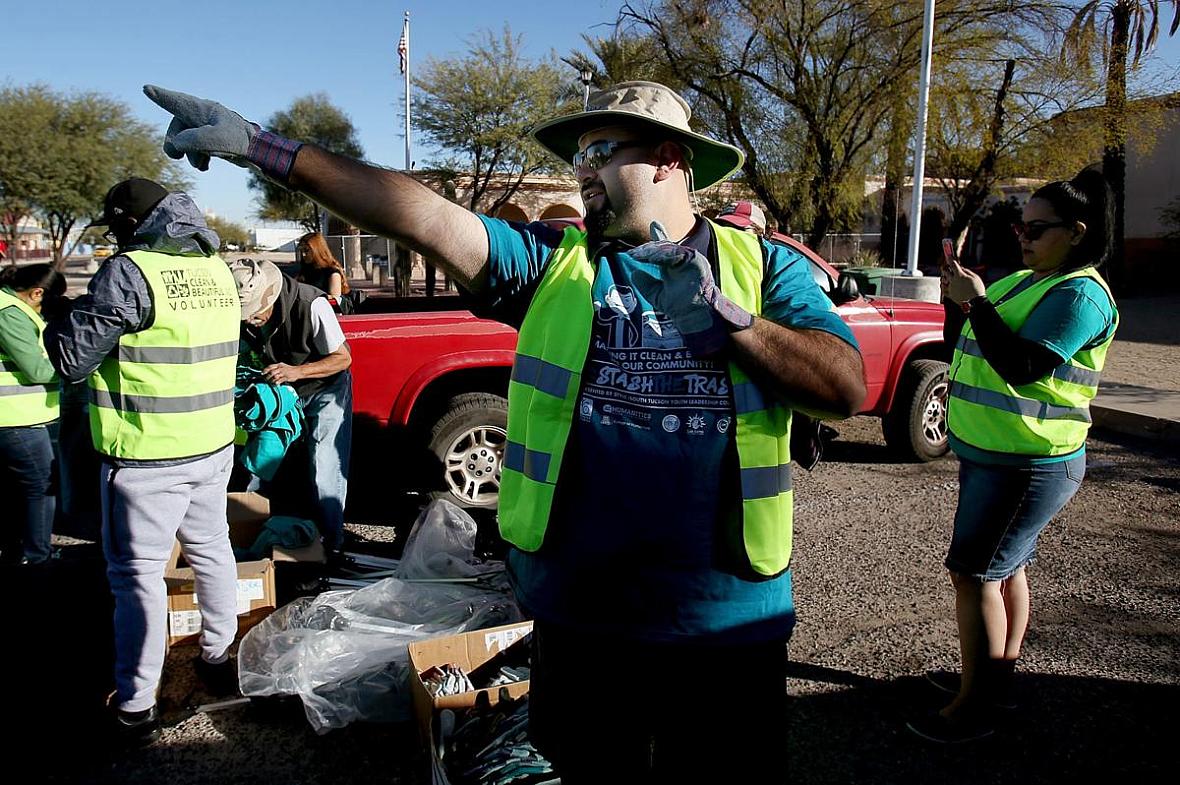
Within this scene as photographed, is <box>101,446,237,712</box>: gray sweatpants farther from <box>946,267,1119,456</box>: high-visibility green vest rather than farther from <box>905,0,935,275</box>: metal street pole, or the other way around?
<box>905,0,935,275</box>: metal street pole

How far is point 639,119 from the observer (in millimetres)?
1703

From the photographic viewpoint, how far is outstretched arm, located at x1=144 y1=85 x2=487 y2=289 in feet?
4.63

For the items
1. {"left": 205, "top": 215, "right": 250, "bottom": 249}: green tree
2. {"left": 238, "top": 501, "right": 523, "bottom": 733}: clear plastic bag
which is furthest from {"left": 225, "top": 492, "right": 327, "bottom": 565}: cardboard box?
{"left": 205, "top": 215, "right": 250, "bottom": 249}: green tree

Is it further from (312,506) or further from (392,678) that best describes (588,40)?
(392,678)

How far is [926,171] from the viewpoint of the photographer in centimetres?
2228

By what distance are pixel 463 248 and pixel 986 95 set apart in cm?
2099

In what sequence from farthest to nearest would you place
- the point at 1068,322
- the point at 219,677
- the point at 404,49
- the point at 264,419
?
1. the point at 404,49
2. the point at 264,419
3. the point at 219,677
4. the point at 1068,322

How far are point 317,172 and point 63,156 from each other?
1291 inches

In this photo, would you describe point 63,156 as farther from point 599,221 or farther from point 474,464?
point 599,221

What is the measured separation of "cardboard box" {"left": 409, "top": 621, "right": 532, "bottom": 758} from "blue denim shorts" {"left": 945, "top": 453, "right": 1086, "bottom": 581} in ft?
5.26

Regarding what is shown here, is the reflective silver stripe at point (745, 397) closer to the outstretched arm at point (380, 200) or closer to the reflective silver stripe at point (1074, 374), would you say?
the outstretched arm at point (380, 200)

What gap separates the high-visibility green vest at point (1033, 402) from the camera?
9.12 feet

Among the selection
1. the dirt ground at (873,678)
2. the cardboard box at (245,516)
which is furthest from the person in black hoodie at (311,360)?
the dirt ground at (873,678)

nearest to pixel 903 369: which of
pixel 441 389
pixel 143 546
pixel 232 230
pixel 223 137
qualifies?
pixel 441 389
